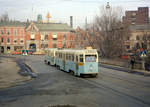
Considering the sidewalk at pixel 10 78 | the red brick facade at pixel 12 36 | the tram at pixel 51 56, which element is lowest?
the sidewalk at pixel 10 78

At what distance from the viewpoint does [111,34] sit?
45.9 m

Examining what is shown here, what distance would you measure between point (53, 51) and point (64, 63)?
7.81 meters

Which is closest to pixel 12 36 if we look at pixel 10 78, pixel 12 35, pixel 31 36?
pixel 12 35

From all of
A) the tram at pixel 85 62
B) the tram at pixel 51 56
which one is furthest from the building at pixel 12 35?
the tram at pixel 85 62

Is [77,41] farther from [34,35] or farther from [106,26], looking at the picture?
[34,35]

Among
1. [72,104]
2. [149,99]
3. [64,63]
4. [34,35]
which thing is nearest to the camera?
[72,104]

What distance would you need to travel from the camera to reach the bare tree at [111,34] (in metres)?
45.9

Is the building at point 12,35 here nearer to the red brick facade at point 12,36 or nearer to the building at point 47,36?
the red brick facade at point 12,36

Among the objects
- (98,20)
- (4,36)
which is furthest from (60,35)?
(98,20)

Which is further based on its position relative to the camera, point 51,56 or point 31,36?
point 31,36

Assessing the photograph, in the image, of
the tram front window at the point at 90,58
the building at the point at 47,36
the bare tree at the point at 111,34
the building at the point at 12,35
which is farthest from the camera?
the building at the point at 12,35

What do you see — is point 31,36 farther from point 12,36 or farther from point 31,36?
point 12,36

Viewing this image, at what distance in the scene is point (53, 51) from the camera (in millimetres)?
33875

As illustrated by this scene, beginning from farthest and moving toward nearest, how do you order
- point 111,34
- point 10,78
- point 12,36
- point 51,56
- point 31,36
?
1. point 12,36
2. point 31,36
3. point 111,34
4. point 51,56
5. point 10,78
